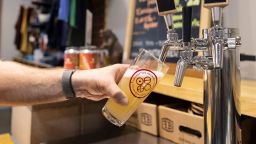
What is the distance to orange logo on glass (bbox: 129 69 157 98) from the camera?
638 mm

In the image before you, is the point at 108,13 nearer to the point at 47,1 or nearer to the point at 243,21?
Result: the point at 243,21

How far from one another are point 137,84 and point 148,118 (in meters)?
0.50

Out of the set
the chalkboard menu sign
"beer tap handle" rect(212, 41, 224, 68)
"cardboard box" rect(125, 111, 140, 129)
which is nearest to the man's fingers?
"beer tap handle" rect(212, 41, 224, 68)

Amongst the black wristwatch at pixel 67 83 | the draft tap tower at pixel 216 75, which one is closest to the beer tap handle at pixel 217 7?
the draft tap tower at pixel 216 75

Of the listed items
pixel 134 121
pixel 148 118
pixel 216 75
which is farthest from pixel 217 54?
pixel 134 121

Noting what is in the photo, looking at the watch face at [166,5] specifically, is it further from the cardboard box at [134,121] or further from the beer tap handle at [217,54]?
the cardboard box at [134,121]

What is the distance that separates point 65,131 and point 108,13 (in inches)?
50.9

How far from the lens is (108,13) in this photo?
7.25 ft

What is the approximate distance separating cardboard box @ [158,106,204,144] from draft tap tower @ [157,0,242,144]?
0.61 feet

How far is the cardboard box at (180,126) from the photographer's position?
91 centimetres

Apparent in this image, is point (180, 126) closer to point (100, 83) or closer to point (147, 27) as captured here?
point (100, 83)

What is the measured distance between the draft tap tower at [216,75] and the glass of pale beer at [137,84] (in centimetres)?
4

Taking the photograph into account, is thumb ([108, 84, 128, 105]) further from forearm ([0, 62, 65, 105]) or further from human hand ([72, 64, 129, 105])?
forearm ([0, 62, 65, 105])

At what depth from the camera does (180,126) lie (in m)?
0.98
